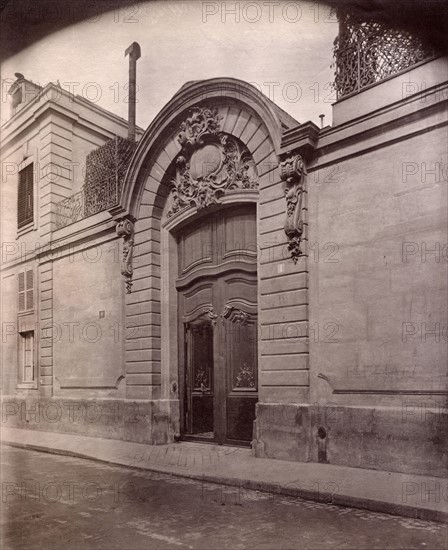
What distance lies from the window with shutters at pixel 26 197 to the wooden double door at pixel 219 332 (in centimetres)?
394

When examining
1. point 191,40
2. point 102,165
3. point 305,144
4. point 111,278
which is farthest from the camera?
point 102,165

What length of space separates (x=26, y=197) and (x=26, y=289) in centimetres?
262

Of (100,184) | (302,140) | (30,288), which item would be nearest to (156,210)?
(100,184)

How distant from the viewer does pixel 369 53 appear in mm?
8055

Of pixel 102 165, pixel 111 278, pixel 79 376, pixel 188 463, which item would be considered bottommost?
pixel 188 463

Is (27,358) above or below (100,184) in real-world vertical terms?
below

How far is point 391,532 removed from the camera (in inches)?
196

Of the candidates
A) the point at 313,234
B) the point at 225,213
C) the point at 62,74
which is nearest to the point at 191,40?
the point at 62,74

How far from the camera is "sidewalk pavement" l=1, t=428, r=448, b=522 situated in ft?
18.8

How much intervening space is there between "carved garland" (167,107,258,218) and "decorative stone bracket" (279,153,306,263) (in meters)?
1.11

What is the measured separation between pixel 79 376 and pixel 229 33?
28.5ft

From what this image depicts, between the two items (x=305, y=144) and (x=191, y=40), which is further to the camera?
(x=305, y=144)

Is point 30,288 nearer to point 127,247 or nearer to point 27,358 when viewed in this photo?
point 27,358

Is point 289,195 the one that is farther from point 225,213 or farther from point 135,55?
point 135,55
